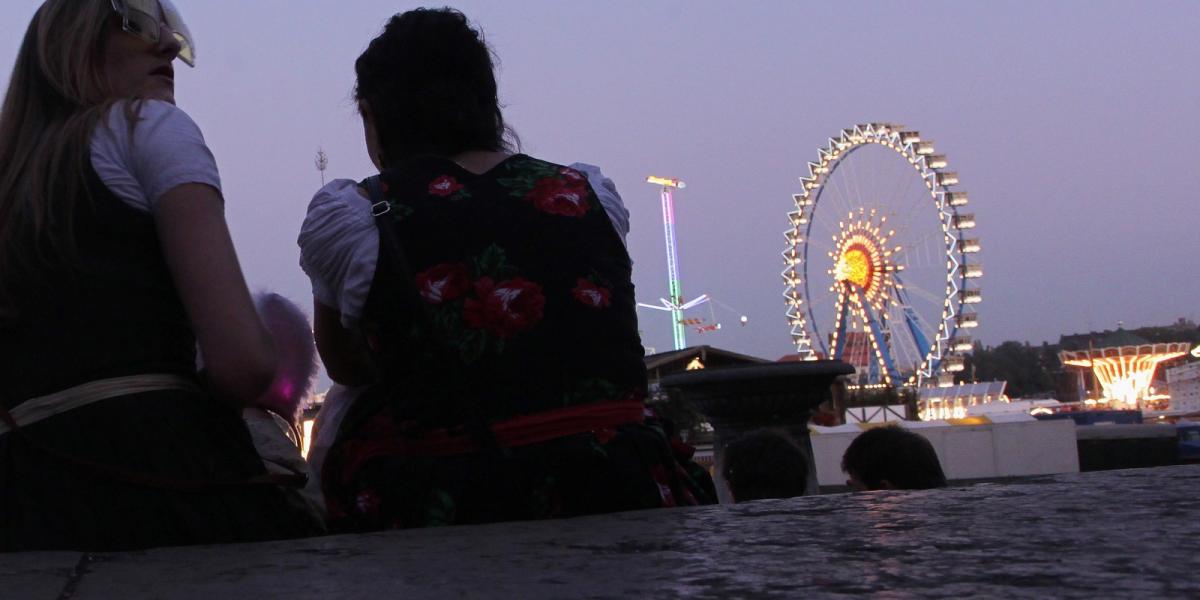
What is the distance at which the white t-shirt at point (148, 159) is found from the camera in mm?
1718

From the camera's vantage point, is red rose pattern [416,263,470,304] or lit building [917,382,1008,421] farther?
lit building [917,382,1008,421]

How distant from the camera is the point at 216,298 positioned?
1644 mm

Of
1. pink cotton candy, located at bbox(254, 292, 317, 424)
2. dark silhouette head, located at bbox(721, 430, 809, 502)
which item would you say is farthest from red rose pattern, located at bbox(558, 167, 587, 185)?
dark silhouette head, located at bbox(721, 430, 809, 502)

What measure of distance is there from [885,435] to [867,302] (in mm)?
31198

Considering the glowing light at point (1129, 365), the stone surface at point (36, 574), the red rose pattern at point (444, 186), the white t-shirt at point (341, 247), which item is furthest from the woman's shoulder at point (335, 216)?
the glowing light at point (1129, 365)

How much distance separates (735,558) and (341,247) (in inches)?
40.3

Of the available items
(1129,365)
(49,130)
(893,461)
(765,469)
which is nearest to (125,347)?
(49,130)

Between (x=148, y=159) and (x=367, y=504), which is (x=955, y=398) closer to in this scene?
(x=367, y=504)

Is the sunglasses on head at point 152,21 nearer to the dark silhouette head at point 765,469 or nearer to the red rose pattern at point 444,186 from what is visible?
the red rose pattern at point 444,186

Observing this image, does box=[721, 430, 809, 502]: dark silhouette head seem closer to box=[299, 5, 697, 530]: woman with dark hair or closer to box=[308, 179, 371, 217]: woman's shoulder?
box=[299, 5, 697, 530]: woman with dark hair

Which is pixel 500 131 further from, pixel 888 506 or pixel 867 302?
pixel 867 302

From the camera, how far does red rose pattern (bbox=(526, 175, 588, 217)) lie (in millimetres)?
2045

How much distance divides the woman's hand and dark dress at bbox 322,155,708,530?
0.31 meters

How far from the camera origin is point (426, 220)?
2002mm
